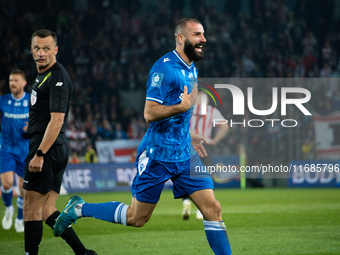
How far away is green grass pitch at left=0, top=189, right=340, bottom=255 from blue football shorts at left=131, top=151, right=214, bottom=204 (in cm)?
176

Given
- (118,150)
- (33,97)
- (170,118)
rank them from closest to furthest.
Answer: (170,118) < (33,97) < (118,150)

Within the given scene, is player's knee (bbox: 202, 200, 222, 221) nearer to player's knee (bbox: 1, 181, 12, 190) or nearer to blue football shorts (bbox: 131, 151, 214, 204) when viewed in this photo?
blue football shorts (bbox: 131, 151, 214, 204)

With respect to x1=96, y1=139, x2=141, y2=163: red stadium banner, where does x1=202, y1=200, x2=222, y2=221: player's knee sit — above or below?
above

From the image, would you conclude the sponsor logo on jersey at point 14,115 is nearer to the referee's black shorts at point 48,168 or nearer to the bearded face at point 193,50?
the referee's black shorts at point 48,168

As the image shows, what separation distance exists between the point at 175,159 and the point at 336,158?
1370 centimetres

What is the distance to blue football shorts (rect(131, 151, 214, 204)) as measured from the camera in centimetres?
437

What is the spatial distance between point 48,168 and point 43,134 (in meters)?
0.33

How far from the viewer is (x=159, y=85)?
4.22 metres

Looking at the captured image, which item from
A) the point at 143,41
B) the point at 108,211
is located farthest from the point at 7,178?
the point at 143,41

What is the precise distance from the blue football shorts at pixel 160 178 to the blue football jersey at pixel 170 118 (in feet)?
0.21

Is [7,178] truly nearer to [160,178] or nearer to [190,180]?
[160,178]

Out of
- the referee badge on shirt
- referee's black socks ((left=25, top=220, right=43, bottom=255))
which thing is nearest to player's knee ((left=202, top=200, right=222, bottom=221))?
the referee badge on shirt

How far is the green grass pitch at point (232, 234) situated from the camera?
6141 millimetres

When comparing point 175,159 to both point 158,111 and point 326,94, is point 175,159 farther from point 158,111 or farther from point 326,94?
point 326,94
